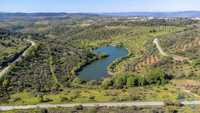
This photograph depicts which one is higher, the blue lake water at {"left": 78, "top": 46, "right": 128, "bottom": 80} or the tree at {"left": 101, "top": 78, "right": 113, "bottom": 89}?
the tree at {"left": 101, "top": 78, "right": 113, "bottom": 89}

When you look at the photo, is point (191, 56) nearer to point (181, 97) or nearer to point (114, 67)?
point (114, 67)

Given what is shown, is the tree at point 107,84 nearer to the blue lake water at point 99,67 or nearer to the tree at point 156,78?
the tree at point 156,78

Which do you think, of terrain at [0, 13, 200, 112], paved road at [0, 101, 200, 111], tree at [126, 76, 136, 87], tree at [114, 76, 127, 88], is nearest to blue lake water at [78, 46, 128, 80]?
terrain at [0, 13, 200, 112]

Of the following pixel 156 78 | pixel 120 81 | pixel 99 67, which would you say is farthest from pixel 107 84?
pixel 99 67

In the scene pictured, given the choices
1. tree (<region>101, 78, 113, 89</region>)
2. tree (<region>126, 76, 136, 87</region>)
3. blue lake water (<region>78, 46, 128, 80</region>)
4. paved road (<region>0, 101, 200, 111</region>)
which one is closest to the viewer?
paved road (<region>0, 101, 200, 111</region>)

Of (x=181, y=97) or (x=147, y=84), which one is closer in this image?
(x=181, y=97)

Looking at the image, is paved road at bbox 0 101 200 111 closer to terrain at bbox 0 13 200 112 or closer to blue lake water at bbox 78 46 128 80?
terrain at bbox 0 13 200 112

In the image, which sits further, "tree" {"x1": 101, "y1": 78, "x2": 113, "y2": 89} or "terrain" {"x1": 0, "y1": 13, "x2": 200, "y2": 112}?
"tree" {"x1": 101, "y1": 78, "x2": 113, "y2": 89}

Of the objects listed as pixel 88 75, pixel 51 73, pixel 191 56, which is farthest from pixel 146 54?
pixel 51 73

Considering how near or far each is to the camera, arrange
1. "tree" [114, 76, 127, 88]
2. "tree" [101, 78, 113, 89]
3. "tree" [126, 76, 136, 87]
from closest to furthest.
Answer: "tree" [114, 76, 127, 88] < "tree" [101, 78, 113, 89] < "tree" [126, 76, 136, 87]

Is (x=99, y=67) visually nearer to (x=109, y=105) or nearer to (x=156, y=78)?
(x=156, y=78)

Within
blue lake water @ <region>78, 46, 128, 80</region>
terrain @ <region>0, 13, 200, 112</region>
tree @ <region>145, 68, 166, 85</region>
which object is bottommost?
blue lake water @ <region>78, 46, 128, 80</region>
